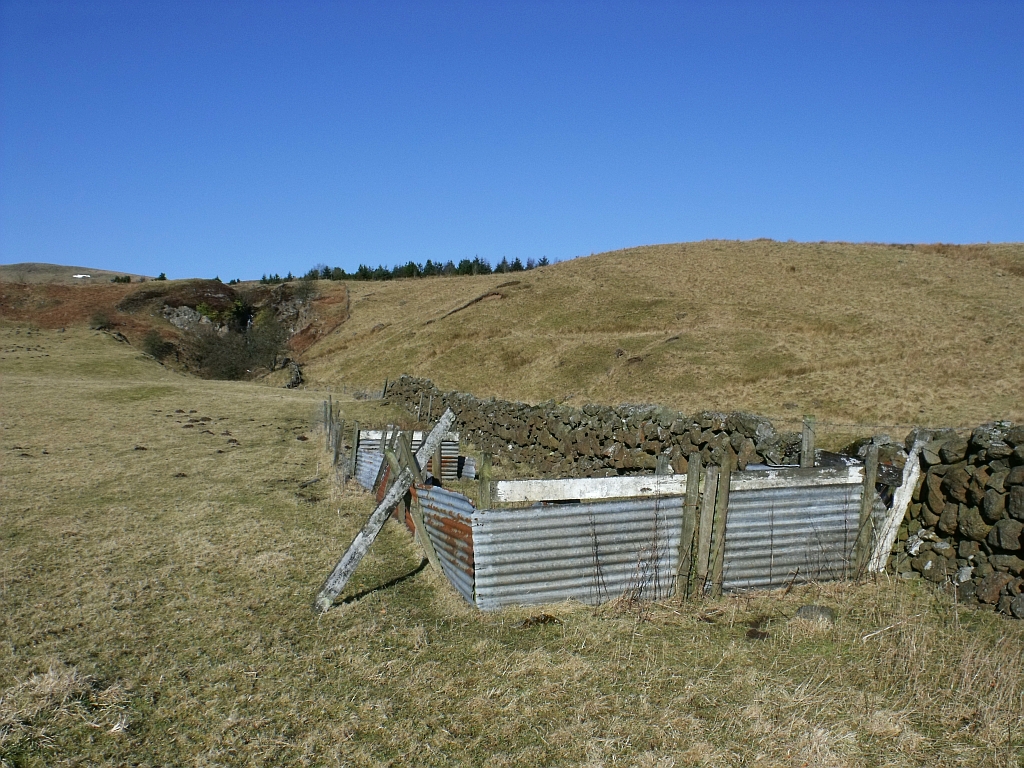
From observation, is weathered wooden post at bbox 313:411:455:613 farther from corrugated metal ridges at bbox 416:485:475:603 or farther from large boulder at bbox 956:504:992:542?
large boulder at bbox 956:504:992:542

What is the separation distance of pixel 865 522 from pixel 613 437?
685cm

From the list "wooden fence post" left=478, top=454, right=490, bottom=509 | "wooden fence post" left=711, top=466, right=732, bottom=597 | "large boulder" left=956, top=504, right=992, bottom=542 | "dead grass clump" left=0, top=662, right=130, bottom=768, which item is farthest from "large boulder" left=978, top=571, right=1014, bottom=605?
"dead grass clump" left=0, top=662, right=130, bottom=768

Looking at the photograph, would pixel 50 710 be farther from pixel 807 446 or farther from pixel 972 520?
pixel 807 446

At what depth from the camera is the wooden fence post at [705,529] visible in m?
7.36

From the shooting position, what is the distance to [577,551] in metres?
7.20

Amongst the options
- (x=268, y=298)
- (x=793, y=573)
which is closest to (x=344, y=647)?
(x=793, y=573)

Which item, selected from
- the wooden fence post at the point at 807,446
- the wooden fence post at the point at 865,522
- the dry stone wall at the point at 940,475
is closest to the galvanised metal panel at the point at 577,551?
the dry stone wall at the point at 940,475

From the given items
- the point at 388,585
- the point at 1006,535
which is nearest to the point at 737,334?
the point at 1006,535

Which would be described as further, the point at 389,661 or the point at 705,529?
the point at 705,529

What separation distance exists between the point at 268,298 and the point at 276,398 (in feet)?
164

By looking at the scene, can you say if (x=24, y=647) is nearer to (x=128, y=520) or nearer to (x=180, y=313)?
(x=128, y=520)

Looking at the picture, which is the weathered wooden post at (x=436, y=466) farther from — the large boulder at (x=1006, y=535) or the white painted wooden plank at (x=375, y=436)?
the large boulder at (x=1006, y=535)

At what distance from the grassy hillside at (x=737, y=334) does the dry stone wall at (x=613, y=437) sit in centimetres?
1245

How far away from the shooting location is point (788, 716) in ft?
16.3
